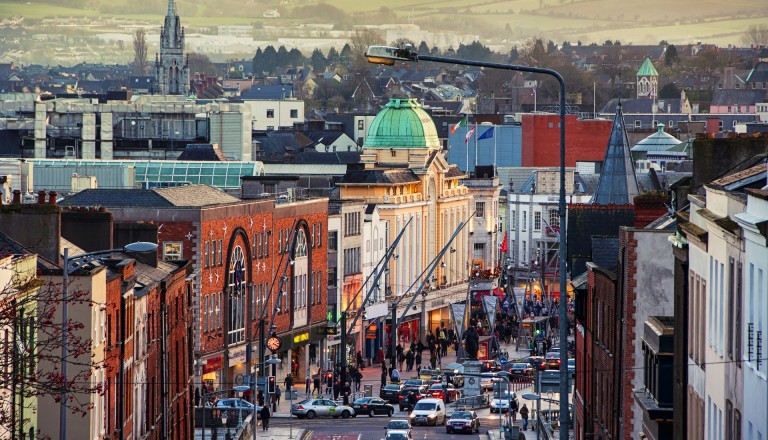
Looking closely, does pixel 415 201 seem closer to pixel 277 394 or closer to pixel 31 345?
pixel 277 394

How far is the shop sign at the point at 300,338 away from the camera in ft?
383

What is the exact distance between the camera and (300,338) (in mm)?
117750

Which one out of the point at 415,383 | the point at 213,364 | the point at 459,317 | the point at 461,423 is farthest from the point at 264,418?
the point at 459,317

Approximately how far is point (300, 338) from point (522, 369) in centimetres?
1369

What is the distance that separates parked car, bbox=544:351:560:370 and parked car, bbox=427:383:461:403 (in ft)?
15.6

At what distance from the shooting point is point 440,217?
164 m

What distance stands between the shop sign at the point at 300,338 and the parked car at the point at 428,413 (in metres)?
21.7

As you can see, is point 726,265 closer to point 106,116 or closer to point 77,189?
point 77,189

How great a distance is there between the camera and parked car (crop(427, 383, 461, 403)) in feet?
339

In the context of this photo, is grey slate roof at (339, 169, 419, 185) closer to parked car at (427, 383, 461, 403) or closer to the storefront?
parked car at (427, 383, 461, 403)

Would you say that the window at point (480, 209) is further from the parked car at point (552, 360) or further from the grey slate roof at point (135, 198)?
the grey slate roof at point (135, 198)

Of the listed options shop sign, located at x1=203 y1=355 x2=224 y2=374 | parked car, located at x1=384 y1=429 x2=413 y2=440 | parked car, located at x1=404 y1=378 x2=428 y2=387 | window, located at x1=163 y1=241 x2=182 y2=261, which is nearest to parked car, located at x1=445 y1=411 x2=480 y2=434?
parked car, located at x1=384 y1=429 x2=413 y2=440

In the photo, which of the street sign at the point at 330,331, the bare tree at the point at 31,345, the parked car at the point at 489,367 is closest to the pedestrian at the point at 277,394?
the parked car at the point at 489,367

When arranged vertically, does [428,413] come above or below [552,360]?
below
